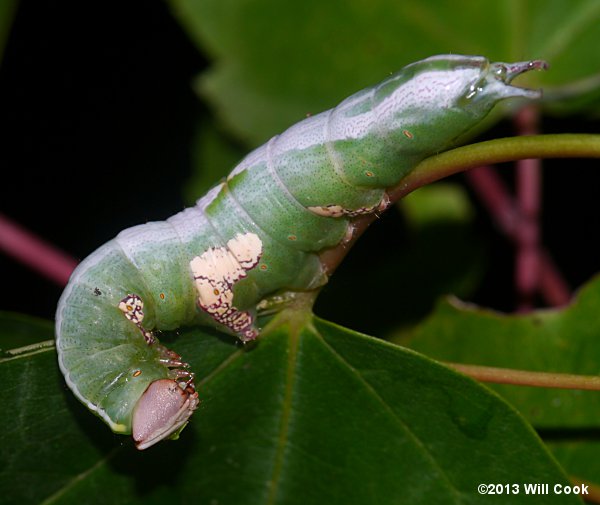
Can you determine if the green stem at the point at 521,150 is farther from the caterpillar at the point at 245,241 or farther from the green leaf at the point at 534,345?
the green leaf at the point at 534,345

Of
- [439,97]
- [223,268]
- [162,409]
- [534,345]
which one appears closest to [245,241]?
[223,268]

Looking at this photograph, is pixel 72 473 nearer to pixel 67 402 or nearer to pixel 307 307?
pixel 67 402

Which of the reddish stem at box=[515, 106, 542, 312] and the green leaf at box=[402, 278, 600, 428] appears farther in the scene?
the reddish stem at box=[515, 106, 542, 312]

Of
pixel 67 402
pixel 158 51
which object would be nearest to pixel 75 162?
pixel 158 51

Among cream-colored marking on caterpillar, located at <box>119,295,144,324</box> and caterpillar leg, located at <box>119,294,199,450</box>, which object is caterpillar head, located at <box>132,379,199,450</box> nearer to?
caterpillar leg, located at <box>119,294,199,450</box>

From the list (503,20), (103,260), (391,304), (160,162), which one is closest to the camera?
(103,260)

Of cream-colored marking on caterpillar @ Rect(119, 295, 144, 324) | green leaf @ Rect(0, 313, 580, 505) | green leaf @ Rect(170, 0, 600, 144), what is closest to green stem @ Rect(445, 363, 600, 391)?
→ green leaf @ Rect(0, 313, 580, 505)
